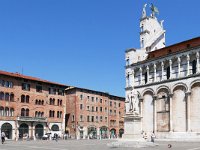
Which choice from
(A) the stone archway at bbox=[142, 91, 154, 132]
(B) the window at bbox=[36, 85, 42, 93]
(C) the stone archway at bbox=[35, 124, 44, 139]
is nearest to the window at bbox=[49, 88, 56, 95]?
(B) the window at bbox=[36, 85, 42, 93]

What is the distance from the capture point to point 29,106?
6328 centimetres

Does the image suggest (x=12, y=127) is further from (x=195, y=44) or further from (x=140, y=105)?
(x=195, y=44)

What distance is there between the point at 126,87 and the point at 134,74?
8.99 feet

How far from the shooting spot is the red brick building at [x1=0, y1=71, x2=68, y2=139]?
195 ft

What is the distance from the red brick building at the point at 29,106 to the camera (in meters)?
59.4

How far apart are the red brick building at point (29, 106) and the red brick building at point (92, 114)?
2873 mm

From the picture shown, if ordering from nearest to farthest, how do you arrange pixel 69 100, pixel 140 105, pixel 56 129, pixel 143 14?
pixel 140 105 < pixel 143 14 < pixel 56 129 < pixel 69 100

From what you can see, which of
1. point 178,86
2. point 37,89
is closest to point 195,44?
point 178,86

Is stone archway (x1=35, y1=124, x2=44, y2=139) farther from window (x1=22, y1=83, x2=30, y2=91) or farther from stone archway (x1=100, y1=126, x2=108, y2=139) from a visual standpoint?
stone archway (x1=100, y1=126, x2=108, y2=139)

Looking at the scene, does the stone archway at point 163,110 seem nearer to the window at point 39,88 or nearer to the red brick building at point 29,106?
the red brick building at point 29,106

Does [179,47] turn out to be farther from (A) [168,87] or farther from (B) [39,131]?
(B) [39,131]

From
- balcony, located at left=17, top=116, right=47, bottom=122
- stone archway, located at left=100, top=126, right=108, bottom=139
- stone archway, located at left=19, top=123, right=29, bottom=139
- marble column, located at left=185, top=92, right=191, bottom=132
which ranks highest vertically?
marble column, located at left=185, top=92, right=191, bottom=132

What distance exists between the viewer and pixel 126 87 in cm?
5912

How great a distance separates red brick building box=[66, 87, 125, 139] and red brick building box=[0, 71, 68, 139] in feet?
9.43
